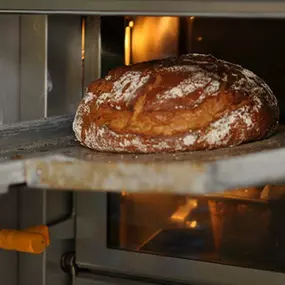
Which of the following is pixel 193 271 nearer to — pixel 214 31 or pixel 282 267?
pixel 282 267

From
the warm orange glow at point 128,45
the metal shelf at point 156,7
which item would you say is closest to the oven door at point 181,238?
the warm orange glow at point 128,45

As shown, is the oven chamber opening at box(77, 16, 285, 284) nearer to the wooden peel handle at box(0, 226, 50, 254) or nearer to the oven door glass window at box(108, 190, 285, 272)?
the oven door glass window at box(108, 190, 285, 272)

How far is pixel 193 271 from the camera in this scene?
1.06 meters

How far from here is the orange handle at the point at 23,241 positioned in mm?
1001

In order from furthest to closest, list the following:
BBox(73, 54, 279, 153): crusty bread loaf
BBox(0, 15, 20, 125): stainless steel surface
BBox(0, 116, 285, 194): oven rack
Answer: BBox(0, 15, 20, 125): stainless steel surface
BBox(73, 54, 279, 153): crusty bread loaf
BBox(0, 116, 285, 194): oven rack

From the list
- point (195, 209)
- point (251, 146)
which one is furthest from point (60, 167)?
point (195, 209)

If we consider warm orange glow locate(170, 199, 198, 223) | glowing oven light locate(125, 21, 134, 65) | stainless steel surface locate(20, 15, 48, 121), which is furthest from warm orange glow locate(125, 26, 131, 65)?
warm orange glow locate(170, 199, 198, 223)

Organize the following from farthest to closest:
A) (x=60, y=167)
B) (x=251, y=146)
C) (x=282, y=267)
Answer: (x=282, y=267), (x=251, y=146), (x=60, y=167)

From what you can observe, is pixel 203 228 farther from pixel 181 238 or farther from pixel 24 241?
pixel 24 241

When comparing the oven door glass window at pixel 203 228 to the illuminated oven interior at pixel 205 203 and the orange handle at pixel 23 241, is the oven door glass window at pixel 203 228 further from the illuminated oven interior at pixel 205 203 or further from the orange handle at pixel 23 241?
the orange handle at pixel 23 241

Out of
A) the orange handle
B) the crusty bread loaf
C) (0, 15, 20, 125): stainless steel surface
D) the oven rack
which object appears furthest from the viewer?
(0, 15, 20, 125): stainless steel surface

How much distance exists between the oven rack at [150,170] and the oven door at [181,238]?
0.25 meters

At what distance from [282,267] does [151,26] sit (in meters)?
0.45

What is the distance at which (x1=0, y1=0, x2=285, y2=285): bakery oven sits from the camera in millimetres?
1024
